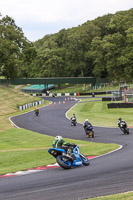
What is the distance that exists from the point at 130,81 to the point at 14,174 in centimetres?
9305

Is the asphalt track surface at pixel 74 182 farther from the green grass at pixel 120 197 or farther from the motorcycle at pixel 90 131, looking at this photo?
the motorcycle at pixel 90 131

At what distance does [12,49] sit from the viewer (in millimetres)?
88312

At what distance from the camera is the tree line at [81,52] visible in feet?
297

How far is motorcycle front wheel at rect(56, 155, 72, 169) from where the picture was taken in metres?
13.6

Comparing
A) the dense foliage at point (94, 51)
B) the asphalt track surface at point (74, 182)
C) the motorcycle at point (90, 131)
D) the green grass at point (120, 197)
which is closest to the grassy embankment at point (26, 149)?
the motorcycle at point (90, 131)

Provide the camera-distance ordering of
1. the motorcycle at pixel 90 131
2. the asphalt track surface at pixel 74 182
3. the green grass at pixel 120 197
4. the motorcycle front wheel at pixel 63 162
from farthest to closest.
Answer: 1. the motorcycle at pixel 90 131
2. the motorcycle front wheel at pixel 63 162
3. the asphalt track surface at pixel 74 182
4. the green grass at pixel 120 197

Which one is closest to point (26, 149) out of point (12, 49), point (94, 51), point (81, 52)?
point (12, 49)

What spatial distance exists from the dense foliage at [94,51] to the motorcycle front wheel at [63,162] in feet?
290

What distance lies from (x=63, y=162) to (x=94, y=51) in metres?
104

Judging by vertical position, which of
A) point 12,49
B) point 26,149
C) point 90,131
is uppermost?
point 12,49

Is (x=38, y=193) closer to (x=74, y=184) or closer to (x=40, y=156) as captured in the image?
(x=74, y=184)

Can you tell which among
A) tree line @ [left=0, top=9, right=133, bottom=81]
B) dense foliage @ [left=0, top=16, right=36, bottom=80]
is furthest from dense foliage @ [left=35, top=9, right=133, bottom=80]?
dense foliage @ [left=0, top=16, right=36, bottom=80]

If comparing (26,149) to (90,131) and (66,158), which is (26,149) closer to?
(90,131)

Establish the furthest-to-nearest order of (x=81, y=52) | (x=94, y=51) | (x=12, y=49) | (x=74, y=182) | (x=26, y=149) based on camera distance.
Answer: (x=81, y=52) → (x=94, y=51) → (x=12, y=49) → (x=26, y=149) → (x=74, y=182)
